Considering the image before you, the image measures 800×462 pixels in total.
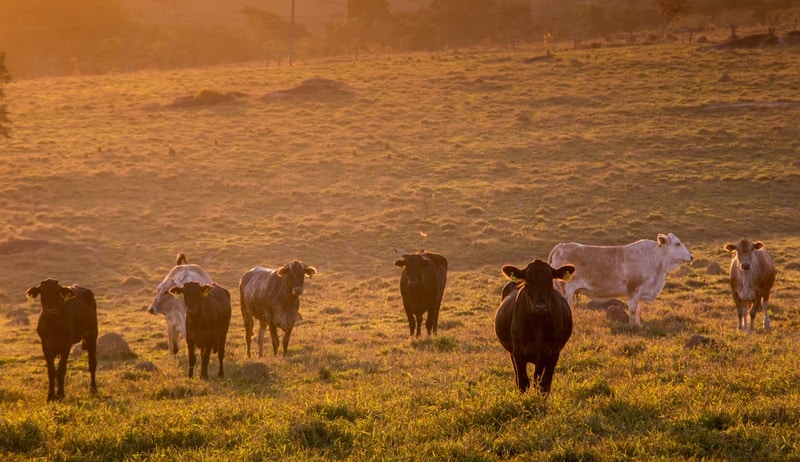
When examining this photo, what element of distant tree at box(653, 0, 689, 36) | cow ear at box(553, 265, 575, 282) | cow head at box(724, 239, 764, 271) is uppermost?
distant tree at box(653, 0, 689, 36)

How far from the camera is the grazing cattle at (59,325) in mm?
12680

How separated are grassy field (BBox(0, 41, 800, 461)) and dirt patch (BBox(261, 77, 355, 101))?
650 millimetres

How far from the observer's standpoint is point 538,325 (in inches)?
389

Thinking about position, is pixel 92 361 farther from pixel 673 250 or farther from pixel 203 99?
pixel 203 99

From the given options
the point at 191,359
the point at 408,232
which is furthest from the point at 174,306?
the point at 408,232

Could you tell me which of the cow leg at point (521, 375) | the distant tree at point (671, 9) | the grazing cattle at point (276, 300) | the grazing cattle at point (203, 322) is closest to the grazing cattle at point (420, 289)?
the grazing cattle at point (276, 300)

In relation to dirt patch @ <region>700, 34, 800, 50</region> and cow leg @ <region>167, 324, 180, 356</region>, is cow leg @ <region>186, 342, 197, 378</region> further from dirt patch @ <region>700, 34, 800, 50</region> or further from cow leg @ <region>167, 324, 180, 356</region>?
dirt patch @ <region>700, 34, 800, 50</region>

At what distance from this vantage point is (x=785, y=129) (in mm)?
46125

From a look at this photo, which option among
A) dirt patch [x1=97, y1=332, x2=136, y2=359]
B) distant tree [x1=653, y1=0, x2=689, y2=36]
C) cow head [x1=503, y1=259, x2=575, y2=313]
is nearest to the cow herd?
cow head [x1=503, y1=259, x2=575, y2=313]

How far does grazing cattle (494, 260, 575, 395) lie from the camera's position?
9.72 metres

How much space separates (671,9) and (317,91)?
41156 mm

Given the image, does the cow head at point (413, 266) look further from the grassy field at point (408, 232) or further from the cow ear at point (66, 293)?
the cow ear at point (66, 293)

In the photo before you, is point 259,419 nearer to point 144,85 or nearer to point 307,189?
point 307,189

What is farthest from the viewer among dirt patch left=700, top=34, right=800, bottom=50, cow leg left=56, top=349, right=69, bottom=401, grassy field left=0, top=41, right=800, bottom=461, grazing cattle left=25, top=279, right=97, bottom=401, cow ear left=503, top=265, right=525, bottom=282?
dirt patch left=700, top=34, right=800, bottom=50
